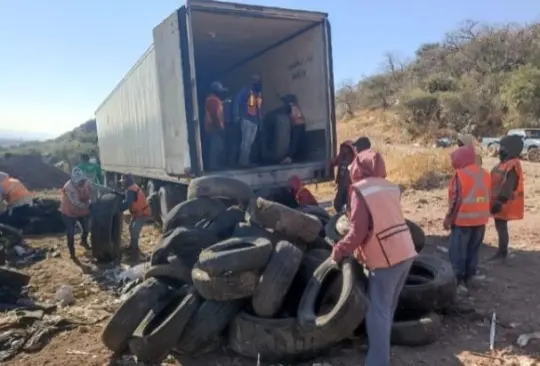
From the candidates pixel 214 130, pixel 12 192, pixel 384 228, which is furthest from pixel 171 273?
pixel 12 192

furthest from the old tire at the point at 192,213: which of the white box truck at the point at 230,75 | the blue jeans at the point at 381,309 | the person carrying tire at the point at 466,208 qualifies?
the person carrying tire at the point at 466,208

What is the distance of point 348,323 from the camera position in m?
3.48

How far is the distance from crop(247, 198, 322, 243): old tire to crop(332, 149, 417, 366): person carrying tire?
1163mm

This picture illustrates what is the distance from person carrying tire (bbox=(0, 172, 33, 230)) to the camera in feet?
30.0

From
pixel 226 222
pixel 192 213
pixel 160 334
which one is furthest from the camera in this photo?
pixel 192 213

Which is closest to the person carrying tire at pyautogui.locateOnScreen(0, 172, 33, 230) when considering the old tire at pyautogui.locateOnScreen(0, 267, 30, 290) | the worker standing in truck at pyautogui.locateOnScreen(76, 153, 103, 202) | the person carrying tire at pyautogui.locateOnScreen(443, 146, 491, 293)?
the worker standing in truck at pyautogui.locateOnScreen(76, 153, 103, 202)

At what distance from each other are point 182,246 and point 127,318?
3.13 ft

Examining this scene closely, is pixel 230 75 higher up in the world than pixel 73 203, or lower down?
higher up

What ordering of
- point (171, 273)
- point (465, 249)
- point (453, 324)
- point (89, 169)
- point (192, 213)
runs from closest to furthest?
point (453, 324) → point (171, 273) → point (465, 249) → point (192, 213) → point (89, 169)

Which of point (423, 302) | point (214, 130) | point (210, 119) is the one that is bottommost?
point (423, 302)

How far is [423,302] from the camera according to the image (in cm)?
413

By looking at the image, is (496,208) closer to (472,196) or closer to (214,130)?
(472,196)

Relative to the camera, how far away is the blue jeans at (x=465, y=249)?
5.21 meters

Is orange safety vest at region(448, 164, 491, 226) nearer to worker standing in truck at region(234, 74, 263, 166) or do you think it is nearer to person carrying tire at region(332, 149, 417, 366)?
person carrying tire at region(332, 149, 417, 366)
